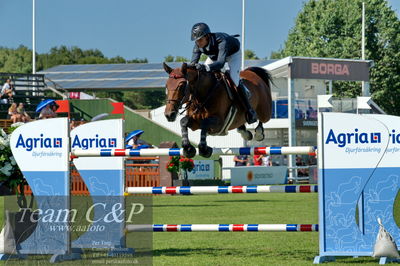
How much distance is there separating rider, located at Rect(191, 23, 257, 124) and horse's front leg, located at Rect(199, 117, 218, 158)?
0.55m

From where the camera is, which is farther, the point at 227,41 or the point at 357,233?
the point at 227,41

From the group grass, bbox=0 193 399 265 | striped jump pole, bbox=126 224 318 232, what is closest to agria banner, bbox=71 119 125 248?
grass, bbox=0 193 399 265

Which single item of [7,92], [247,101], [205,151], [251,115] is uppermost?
[7,92]

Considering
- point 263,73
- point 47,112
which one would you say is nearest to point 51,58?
point 47,112

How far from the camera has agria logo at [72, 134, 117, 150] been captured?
852 centimetres

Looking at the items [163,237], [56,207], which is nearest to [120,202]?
[56,207]

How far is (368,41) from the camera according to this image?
165ft

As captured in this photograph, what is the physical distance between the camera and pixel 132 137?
53.4 ft

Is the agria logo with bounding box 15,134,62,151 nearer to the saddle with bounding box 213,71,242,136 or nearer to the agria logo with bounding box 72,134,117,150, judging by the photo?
the agria logo with bounding box 72,134,117,150

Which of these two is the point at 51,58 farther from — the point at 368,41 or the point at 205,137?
the point at 205,137

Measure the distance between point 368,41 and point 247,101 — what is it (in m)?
43.1

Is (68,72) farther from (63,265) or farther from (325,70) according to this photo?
(63,265)

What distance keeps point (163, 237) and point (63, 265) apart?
2710 mm

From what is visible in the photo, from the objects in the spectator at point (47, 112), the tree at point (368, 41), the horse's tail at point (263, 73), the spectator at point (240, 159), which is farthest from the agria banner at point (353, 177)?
the tree at point (368, 41)
